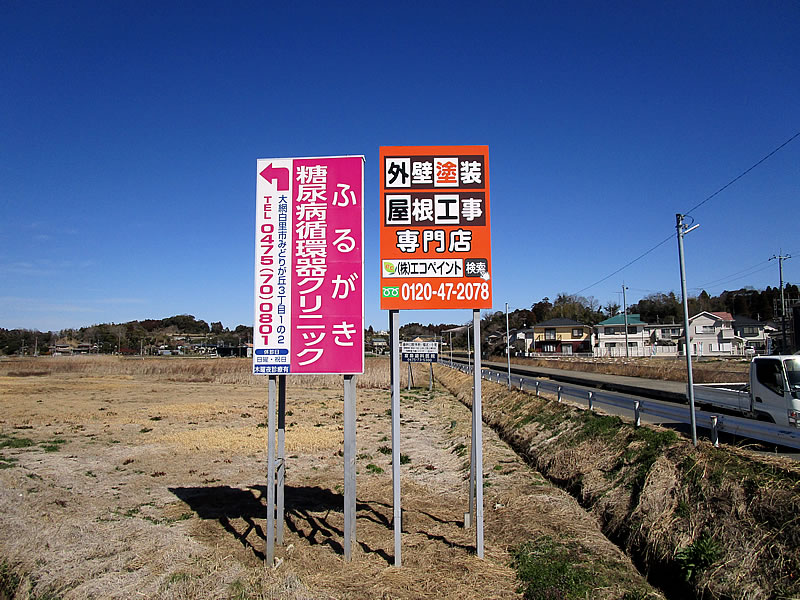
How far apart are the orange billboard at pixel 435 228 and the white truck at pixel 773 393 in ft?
29.4

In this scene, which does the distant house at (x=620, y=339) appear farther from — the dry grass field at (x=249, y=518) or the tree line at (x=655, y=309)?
the dry grass field at (x=249, y=518)

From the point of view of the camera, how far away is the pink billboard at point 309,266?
261 inches

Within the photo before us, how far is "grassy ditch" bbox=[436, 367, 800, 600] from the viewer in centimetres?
536

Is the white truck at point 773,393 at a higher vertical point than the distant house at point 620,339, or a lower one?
lower

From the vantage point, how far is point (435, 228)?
6.85m

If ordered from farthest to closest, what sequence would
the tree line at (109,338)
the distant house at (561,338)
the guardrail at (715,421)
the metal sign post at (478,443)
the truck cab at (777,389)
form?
the tree line at (109,338) → the distant house at (561,338) → the truck cab at (777,389) → the guardrail at (715,421) → the metal sign post at (478,443)

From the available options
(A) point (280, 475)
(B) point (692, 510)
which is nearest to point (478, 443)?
(A) point (280, 475)

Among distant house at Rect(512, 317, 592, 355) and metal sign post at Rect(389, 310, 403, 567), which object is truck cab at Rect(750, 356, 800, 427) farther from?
distant house at Rect(512, 317, 592, 355)

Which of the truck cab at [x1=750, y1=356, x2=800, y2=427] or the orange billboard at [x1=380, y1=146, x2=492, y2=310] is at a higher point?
the orange billboard at [x1=380, y1=146, x2=492, y2=310]

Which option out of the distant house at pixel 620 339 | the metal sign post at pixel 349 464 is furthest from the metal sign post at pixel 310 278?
the distant house at pixel 620 339

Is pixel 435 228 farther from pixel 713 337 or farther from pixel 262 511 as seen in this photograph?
pixel 713 337

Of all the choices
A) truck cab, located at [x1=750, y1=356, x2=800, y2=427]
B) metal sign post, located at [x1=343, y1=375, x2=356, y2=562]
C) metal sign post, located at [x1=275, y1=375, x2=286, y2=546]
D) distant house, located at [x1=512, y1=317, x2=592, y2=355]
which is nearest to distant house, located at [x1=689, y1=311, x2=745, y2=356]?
distant house, located at [x1=512, y1=317, x2=592, y2=355]

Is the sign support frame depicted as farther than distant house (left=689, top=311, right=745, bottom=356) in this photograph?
No

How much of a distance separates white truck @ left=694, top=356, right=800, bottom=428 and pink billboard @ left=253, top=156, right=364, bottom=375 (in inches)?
404
